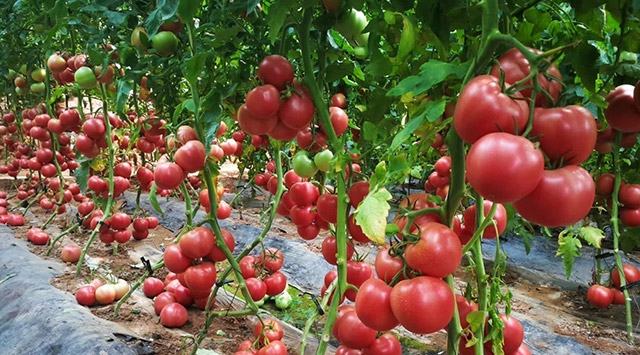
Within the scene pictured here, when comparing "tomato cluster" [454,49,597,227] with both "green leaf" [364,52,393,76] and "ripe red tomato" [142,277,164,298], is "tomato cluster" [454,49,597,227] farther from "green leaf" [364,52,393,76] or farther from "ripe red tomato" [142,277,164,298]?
"ripe red tomato" [142,277,164,298]

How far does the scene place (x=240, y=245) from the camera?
3879mm

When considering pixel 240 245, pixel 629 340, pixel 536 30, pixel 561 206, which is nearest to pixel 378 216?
pixel 561 206

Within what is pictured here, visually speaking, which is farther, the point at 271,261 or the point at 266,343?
the point at 271,261

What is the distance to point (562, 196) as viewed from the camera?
45cm

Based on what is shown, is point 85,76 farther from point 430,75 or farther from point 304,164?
point 430,75

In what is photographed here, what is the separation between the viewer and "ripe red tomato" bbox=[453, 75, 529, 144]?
1.51ft

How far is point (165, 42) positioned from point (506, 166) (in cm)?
111

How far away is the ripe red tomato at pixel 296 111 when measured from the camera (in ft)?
3.30

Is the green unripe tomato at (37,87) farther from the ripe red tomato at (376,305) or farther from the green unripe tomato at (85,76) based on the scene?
the ripe red tomato at (376,305)

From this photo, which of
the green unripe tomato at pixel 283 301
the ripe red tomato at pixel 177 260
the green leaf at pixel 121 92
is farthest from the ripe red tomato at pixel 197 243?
the green unripe tomato at pixel 283 301

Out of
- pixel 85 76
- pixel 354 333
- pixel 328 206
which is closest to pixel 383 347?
pixel 354 333

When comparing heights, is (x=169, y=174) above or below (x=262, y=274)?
above

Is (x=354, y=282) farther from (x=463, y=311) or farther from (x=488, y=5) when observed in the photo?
(x=488, y=5)

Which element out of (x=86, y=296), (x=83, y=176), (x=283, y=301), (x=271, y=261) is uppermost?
(x=83, y=176)
